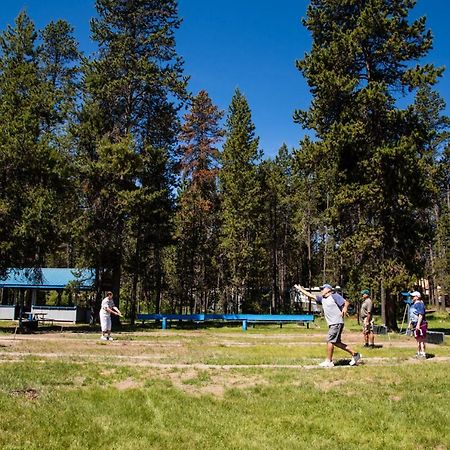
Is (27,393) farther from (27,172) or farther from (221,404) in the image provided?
(27,172)

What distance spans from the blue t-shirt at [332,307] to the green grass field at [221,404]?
0.98 metres

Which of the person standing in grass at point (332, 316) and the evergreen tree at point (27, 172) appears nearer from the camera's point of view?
the person standing in grass at point (332, 316)

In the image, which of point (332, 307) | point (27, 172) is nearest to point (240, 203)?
point (27, 172)

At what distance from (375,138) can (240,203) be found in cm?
1926

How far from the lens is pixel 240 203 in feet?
138

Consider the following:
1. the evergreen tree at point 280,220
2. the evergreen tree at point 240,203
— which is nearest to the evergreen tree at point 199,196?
the evergreen tree at point 240,203

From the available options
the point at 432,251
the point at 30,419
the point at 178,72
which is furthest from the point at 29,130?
the point at 432,251

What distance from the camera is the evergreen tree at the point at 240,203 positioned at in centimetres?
4175

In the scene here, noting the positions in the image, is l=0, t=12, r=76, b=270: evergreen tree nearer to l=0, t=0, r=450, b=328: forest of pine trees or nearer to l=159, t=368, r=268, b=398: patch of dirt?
l=0, t=0, r=450, b=328: forest of pine trees

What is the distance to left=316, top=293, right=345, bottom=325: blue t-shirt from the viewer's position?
1102 cm

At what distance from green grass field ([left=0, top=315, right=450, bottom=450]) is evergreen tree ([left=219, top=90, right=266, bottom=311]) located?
2979cm

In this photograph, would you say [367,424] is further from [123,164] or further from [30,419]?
[123,164]

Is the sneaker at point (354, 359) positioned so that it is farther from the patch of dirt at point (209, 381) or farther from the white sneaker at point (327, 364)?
the patch of dirt at point (209, 381)

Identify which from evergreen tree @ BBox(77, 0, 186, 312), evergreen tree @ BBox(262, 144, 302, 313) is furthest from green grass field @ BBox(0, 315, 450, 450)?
evergreen tree @ BBox(262, 144, 302, 313)
